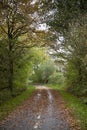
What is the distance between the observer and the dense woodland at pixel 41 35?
16.0 m

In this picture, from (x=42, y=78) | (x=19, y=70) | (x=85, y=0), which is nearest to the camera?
(x=85, y=0)

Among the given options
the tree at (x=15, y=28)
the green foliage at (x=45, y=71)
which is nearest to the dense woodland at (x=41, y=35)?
the tree at (x=15, y=28)

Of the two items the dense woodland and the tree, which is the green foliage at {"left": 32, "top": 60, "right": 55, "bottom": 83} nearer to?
Result: the dense woodland

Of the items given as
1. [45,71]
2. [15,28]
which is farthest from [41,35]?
[45,71]

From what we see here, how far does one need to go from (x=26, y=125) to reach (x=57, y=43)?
19728 millimetres

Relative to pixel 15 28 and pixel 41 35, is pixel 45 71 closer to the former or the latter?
pixel 41 35

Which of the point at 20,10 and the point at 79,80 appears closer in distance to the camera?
the point at 20,10

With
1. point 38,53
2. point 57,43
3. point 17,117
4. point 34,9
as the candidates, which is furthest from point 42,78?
point 17,117

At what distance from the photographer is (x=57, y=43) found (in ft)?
98.1

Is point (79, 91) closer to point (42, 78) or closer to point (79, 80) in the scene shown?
point (79, 80)

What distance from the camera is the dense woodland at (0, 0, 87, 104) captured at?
52.5ft

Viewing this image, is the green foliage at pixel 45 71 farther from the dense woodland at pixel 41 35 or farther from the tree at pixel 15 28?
the tree at pixel 15 28

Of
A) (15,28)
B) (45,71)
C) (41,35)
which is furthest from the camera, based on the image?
(45,71)

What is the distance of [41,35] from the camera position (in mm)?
28359
